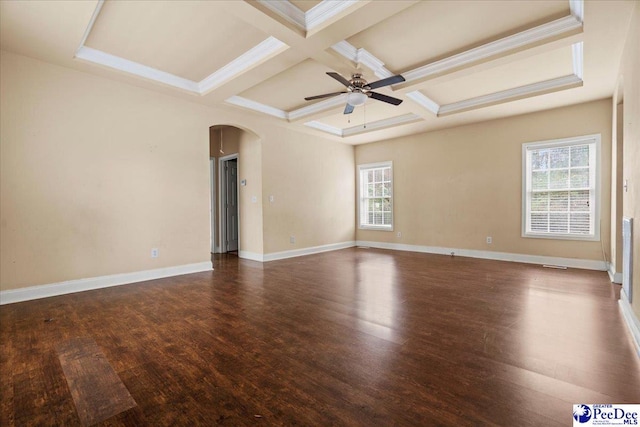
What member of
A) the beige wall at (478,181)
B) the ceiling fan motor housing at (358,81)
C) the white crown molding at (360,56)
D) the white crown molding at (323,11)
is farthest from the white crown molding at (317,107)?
the beige wall at (478,181)

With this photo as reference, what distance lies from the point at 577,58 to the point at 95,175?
621 centimetres

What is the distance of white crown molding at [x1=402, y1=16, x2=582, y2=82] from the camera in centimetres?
298

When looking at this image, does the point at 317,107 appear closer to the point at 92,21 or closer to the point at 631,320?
the point at 92,21

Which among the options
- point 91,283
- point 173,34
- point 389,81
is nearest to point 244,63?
point 173,34

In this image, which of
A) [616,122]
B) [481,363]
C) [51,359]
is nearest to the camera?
[481,363]

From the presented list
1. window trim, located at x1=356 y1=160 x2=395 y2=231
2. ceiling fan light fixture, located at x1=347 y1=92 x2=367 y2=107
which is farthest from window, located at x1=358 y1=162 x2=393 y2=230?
ceiling fan light fixture, located at x1=347 y1=92 x2=367 y2=107

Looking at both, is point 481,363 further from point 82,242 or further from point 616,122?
point 82,242

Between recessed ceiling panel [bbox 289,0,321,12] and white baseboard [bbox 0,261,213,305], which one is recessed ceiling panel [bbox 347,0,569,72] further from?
white baseboard [bbox 0,261,213,305]

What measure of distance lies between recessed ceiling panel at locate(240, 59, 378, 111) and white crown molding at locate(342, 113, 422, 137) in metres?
1.85

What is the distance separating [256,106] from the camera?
534cm

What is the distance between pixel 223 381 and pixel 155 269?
10.7 ft

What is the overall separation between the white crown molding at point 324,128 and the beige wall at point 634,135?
15.7ft

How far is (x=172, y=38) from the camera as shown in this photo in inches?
129

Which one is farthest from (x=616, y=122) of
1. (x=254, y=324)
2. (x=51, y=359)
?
(x=51, y=359)
